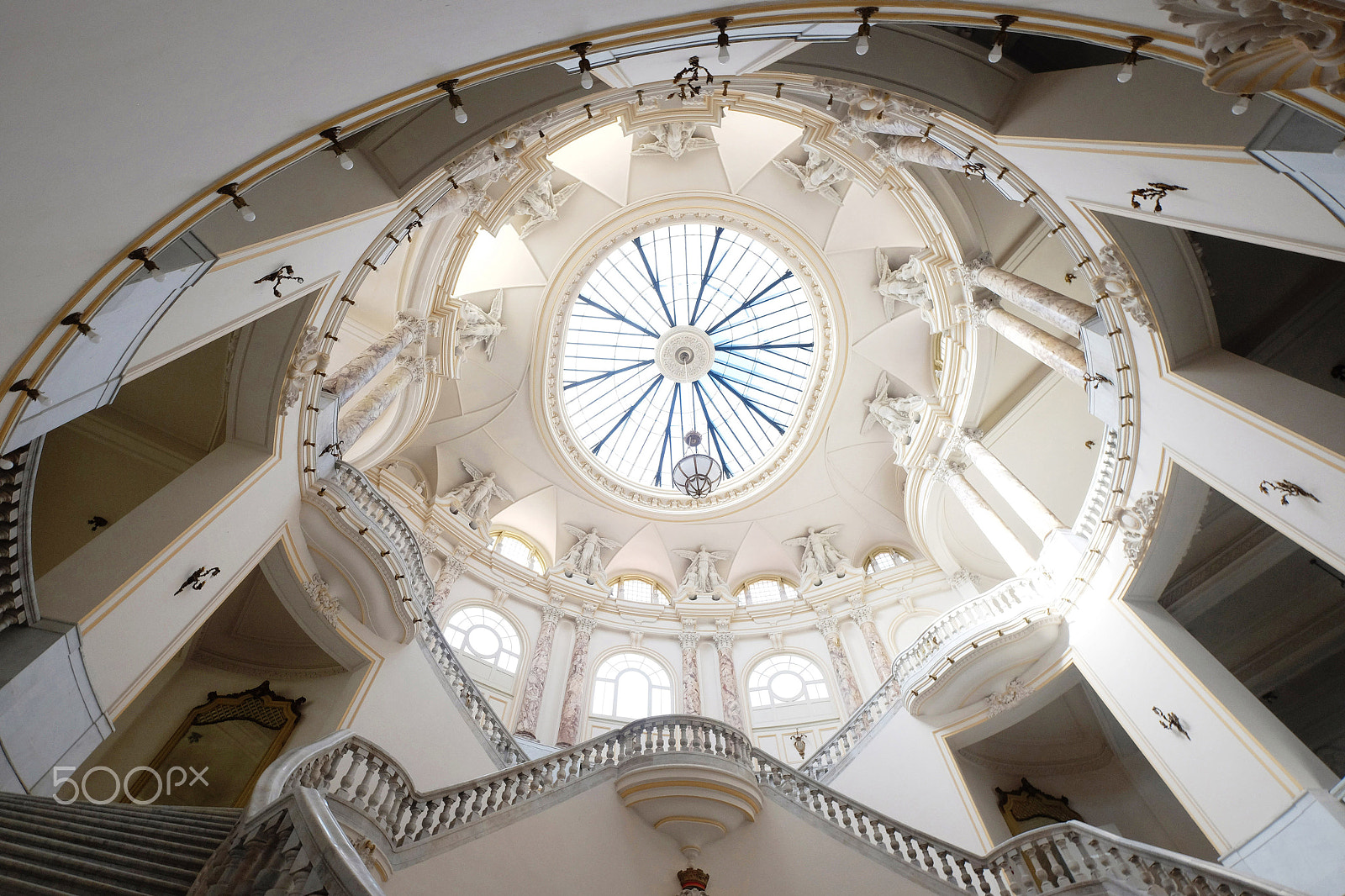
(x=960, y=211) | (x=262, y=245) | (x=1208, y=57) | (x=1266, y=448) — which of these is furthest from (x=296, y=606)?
(x=960, y=211)

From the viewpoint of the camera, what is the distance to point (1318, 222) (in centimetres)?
548

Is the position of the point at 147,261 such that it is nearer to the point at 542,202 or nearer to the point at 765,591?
the point at 542,202

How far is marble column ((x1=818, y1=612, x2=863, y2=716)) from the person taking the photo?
17.8 metres

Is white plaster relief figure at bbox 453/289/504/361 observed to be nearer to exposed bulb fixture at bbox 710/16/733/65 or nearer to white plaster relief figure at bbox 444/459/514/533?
white plaster relief figure at bbox 444/459/514/533

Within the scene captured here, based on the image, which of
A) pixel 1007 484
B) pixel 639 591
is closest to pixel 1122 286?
pixel 1007 484

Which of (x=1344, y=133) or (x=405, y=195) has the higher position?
(x=405, y=195)

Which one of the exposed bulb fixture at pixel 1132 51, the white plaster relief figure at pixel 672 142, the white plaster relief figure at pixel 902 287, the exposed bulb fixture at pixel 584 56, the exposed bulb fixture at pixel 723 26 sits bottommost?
the exposed bulb fixture at pixel 1132 51

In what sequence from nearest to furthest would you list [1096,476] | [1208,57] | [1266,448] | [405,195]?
[1208,57]
[1266,448]
[405,195]
[1096,476]

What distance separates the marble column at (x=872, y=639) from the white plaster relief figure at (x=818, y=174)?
11.9m

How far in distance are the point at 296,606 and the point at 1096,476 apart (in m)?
13.5

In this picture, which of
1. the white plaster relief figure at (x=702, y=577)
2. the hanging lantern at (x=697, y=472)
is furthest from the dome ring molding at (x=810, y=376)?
the hanging lantern at (x=697, y=472)

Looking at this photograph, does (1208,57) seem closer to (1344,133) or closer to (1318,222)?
(1344,133)

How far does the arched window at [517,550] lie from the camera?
20.9 metres
